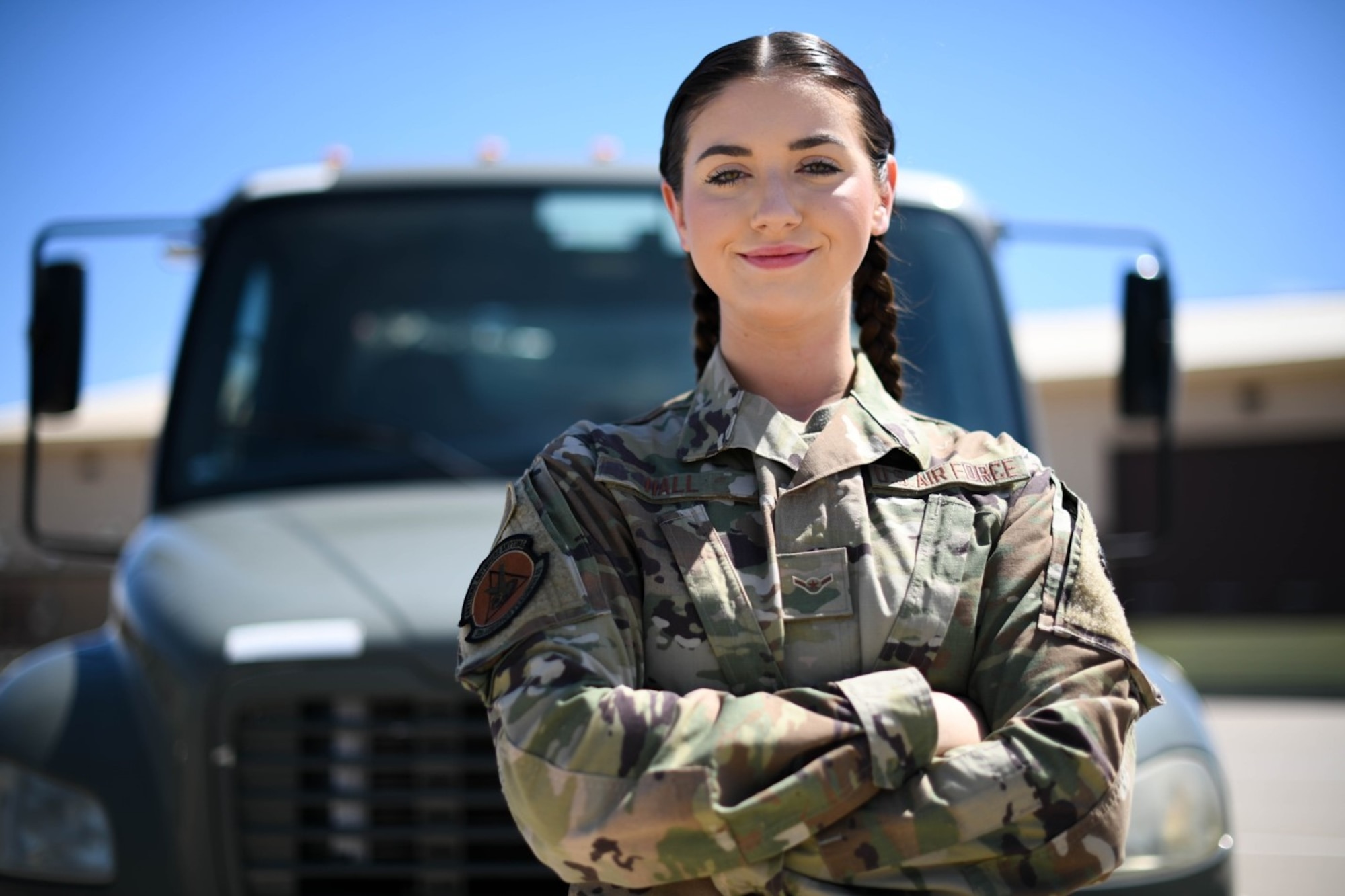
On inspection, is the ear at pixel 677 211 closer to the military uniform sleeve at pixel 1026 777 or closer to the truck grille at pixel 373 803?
the military uniform sleeve at pixel 1026 777

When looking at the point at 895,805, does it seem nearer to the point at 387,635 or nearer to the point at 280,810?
the point at 387,635

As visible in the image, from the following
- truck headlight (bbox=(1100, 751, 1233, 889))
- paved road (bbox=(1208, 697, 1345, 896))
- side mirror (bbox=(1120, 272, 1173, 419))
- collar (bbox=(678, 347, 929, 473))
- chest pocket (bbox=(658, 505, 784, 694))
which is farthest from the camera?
paved road (bbox=(1208, 697, 1345, 896))

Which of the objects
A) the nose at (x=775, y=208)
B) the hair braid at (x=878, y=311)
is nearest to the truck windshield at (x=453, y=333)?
the hair braid at (x=878, y=311)

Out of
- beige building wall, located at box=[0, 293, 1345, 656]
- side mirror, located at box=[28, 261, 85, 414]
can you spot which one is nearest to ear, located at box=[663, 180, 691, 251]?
side mirror, located at box=[28, 261, 85, 414]

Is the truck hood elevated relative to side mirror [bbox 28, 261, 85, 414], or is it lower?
lower

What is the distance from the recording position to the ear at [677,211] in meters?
1.68

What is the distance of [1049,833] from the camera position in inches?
56.9

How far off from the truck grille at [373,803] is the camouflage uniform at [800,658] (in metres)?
1.04

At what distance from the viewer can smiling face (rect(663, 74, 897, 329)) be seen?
155 cm

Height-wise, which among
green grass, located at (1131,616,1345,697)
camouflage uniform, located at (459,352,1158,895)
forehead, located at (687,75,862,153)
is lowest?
green grass, located at (1131,616,1345,697)

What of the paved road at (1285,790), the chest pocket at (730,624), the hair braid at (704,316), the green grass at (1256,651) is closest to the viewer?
the chest pocket at (730,624)

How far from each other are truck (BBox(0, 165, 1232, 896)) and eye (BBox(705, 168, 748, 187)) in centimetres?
61

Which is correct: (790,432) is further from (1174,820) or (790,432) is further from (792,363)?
(1174,820)

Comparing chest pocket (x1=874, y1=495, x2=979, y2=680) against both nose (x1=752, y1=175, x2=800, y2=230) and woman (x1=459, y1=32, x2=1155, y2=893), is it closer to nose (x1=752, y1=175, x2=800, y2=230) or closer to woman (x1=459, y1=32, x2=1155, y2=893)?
woman (x1=459, y1=32, x2=1155, y2=893)
